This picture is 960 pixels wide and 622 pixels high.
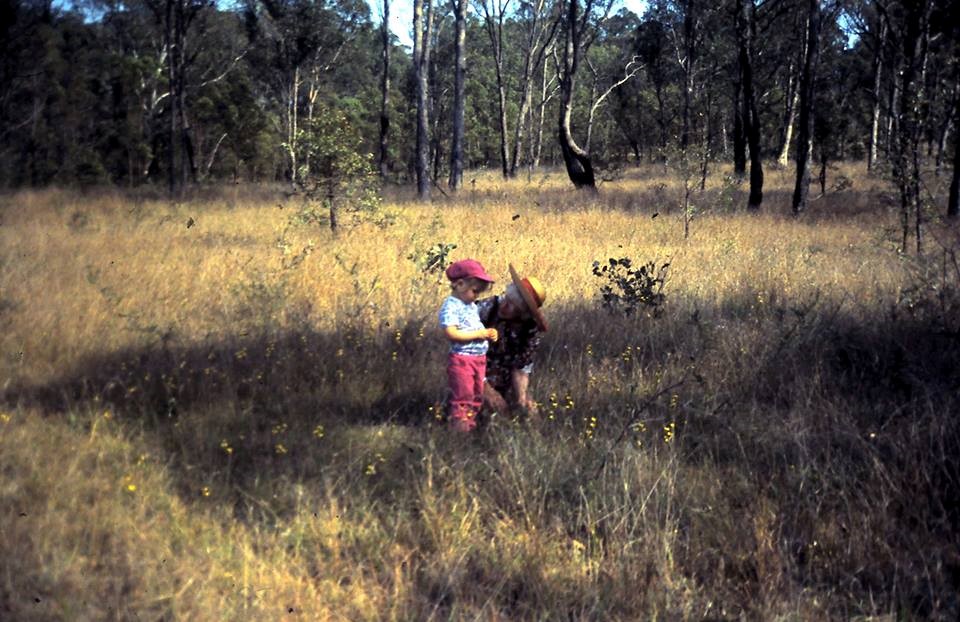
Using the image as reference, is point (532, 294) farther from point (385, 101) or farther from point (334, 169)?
point (385, 101)

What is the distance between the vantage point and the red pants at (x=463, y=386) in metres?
4.02

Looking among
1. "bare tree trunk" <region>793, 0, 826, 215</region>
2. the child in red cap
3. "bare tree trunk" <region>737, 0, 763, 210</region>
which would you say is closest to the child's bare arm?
the child in red cap

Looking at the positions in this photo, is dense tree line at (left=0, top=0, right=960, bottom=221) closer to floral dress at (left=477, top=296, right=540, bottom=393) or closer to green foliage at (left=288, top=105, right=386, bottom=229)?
green foliage at (left=288, top=105, right=386, bottom=229)

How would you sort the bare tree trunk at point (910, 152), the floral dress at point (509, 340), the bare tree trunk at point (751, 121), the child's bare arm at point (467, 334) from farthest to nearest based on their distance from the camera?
1. the bare tree trunk at point (751, 121)
2. the bare tree trunk at point (910, 152)
3. the floral dress at point (509, 340)
4. the child's bare arm at point (467, 334)

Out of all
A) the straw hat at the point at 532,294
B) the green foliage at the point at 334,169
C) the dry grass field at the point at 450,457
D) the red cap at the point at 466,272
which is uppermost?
the green foliage at the point at 334,169

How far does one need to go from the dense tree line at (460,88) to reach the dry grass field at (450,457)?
506 centimetres

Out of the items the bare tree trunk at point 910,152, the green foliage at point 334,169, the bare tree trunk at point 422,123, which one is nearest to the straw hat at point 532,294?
the bare tree trunk at point 910,152

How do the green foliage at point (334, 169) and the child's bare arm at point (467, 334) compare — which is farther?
the green foliage at point (334, 169)

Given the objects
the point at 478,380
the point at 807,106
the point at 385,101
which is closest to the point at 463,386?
the point at 478,380

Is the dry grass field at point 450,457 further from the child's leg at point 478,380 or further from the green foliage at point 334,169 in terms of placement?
the green foliage at point 334,169

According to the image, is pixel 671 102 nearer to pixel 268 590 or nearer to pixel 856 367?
pixel 856 367

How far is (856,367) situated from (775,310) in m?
1.25

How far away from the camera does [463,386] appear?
4047 mm

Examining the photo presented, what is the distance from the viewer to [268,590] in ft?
8.80
